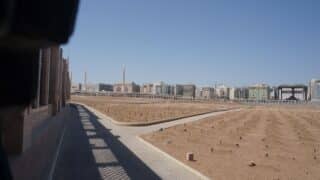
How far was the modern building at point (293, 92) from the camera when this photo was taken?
191 metres

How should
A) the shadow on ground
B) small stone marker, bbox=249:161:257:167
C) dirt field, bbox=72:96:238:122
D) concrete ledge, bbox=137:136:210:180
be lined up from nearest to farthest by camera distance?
concrete ledge, bbox=137:136:210:180 → the shadow on ground → small stone marker, bbox=249:161:257:167 → dirt field, bbox=72:96:238:122

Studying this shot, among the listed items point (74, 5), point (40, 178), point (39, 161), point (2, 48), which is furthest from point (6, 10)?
point (39, 161)

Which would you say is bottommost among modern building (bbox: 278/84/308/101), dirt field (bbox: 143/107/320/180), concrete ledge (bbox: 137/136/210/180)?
dirt field (bbox: 143/107/320/180)

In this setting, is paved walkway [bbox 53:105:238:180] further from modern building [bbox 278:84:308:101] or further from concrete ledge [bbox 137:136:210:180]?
modern building [bbox 278:84:308:101]

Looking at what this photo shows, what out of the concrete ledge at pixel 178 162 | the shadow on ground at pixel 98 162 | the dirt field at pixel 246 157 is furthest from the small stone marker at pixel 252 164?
the shadow on ground at pixel 98 162

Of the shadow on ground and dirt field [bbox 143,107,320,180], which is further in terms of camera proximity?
dirt field [bbox 143,107,320,180]

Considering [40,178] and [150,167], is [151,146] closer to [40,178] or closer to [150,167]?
[150,167]

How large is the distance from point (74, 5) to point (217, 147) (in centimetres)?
2221

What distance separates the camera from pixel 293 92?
627ft

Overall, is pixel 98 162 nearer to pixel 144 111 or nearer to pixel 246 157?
pixel 246 157

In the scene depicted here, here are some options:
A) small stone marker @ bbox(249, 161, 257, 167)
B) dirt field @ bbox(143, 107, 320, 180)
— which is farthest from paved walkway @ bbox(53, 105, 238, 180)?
small stone marker @ bbox(249, 161, 257, 167)

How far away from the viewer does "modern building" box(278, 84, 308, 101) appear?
19075 centimetres

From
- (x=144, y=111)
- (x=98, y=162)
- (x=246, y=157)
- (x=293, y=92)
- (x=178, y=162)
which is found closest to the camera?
(x=98, y=162)

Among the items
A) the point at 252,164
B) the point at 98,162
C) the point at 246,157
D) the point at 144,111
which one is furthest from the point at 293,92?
the point at 98,162
